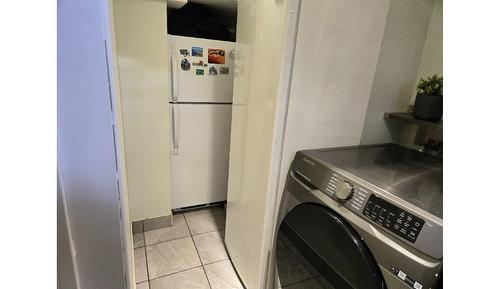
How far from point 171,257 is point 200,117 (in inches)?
43.3

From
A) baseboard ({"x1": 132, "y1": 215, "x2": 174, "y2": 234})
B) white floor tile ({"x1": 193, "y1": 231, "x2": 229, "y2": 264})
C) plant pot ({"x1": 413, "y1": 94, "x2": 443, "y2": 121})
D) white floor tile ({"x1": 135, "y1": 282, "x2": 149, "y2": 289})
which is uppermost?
plant pot ({"x1": 413, "y1": 94, "x2": 443, "y2": 121})

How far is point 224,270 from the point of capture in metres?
1.73

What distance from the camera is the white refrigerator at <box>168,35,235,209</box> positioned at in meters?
1.96

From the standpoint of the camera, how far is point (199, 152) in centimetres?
221

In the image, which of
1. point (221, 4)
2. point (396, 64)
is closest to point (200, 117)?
point (221, 4)

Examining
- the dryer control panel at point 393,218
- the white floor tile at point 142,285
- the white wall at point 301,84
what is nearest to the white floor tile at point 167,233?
the white floor tile at point 142,285

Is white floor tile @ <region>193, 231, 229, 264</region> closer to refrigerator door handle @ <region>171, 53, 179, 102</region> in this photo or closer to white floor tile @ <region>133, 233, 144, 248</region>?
white floor tile @ <region>133, 233, 144, 248</region>

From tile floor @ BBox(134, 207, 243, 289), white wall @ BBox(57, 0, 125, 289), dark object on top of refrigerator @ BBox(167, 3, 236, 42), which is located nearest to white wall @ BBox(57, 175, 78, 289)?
white wall @ BBox(57, 0, 125, 289)

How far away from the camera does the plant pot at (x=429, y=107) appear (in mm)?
1157

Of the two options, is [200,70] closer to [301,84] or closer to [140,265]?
[301,84]

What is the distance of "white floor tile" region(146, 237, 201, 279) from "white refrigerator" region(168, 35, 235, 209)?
408 millimetres

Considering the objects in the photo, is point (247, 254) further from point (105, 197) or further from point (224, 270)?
point (105, 197)
